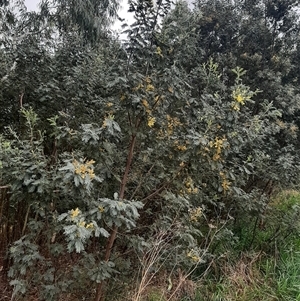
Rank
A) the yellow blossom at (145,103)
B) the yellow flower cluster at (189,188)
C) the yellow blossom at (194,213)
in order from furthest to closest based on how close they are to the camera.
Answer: the yellow blossom at (194,213), the yellow flower cluster at (189,188), the yellow blossom at (145,103)

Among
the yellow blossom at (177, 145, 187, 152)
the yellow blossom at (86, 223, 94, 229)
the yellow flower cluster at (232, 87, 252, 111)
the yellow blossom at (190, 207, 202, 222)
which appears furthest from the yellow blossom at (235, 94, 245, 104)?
the yellow blossom at (86, 223, 94, 229)

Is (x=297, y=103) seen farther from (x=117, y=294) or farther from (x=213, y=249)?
(x=117, y=294)

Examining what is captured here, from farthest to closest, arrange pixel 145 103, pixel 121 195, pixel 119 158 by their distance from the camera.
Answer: pixel 119 158
pixel 121 195
pixel 145 103

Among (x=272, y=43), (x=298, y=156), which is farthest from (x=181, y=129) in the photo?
(x=272, y=43)

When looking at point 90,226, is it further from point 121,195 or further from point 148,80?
point 148,80

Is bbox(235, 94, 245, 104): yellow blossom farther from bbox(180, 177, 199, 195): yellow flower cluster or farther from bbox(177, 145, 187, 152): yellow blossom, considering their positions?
bbox(180, 177, 199, 195): yellow flower cluster

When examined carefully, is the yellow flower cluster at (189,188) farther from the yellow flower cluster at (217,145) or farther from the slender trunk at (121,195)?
the slender trunk at (121,195)

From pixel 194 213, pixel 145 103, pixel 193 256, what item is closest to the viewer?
pixel 145 103

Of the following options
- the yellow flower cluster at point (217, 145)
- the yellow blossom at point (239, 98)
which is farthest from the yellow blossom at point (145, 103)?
the yellow blossom at point (239, 98)

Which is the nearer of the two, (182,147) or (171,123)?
(182,147)

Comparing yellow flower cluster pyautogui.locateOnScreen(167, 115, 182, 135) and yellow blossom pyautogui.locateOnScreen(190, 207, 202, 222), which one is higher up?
yellow flower cluster pyautogui.locateOnScreen(167, 115, 182, 135)

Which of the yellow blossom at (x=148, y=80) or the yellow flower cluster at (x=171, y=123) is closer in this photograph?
the yellow blossom at (x=148, y=80)

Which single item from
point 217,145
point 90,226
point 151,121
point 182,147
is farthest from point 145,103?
point 90,226

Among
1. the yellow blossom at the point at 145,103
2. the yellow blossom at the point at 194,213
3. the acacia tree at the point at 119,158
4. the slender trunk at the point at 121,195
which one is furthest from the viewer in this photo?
the yellow blossom at the point at 194,213
